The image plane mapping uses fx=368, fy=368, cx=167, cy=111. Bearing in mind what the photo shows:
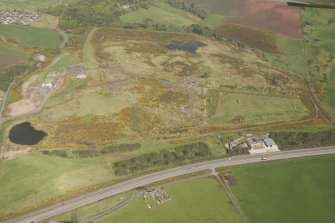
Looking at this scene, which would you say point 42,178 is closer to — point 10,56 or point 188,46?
point 10,56

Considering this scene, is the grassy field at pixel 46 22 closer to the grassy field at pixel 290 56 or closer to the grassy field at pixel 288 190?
the grassy field at pixel 290 56

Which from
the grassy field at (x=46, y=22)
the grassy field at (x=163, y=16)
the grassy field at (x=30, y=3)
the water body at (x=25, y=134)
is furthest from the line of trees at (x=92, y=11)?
the water body at (x=25, y=134)

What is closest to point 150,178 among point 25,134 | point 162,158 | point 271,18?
point 162,158

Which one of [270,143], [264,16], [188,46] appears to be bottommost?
[270,143]

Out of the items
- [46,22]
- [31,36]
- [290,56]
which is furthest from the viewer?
[46,22]

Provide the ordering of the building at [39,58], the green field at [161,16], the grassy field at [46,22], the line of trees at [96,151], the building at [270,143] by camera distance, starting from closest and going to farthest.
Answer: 1. the line of trees at [96,151]
2. the building at [270,143]
3. the building at [39,58]
4. the grassy field at [46,22]
5. the green field at [161,16]

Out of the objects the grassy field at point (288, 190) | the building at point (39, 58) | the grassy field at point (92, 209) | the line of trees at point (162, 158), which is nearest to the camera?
the grassy field at point (92, 209)
